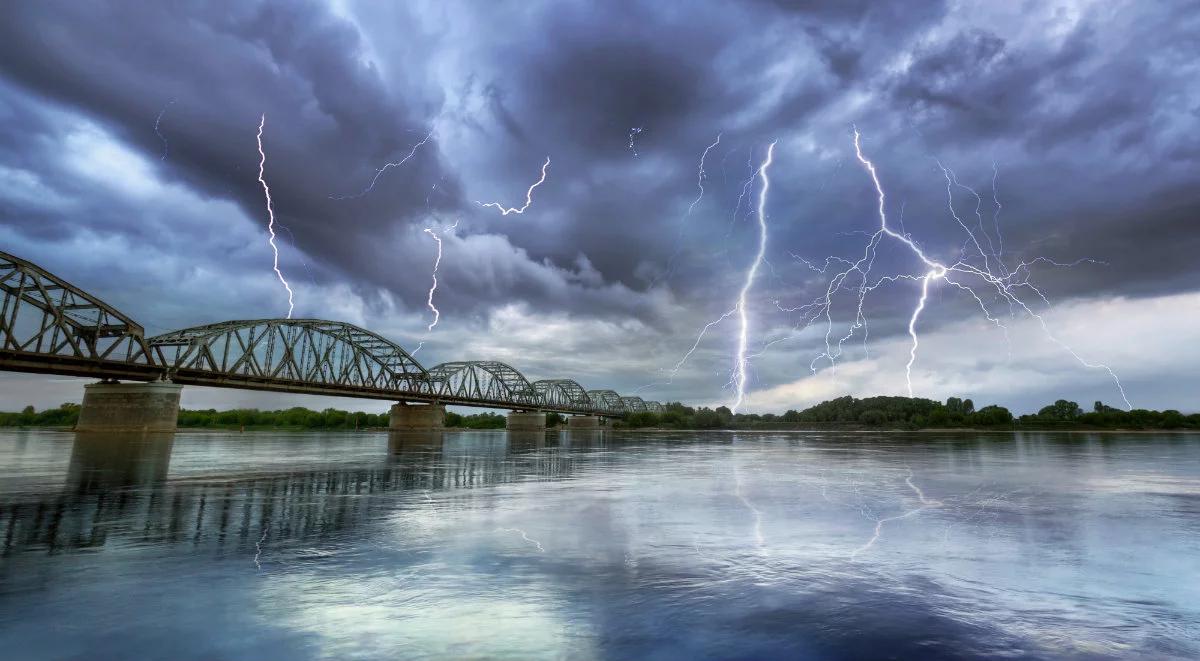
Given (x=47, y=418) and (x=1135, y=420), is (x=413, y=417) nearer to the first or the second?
(x=47, y=418)

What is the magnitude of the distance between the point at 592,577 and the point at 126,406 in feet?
289

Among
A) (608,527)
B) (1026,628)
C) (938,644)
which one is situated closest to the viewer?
(938,644)

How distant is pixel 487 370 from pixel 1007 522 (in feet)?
588

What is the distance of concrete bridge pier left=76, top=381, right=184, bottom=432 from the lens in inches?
2857

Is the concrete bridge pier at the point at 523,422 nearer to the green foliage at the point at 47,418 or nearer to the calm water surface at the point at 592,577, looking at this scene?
the green foliage at the point at 47,418

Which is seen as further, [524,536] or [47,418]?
[47,418]

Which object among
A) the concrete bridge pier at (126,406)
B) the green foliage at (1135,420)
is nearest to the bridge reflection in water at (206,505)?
the concrete bridge pier at (126,406)

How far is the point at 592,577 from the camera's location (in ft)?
27.4

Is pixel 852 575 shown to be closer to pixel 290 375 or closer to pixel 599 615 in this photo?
pixel 599 615

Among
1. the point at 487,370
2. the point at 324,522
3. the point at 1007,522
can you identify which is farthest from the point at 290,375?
the point at 1007,522

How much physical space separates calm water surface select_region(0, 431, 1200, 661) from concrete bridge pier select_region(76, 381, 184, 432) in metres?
68.5

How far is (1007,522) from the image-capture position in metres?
13.3

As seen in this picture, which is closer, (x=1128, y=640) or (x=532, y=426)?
(x=1128, y=640)

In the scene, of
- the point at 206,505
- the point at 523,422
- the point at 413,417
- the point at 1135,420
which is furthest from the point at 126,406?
the point at 1135,420
